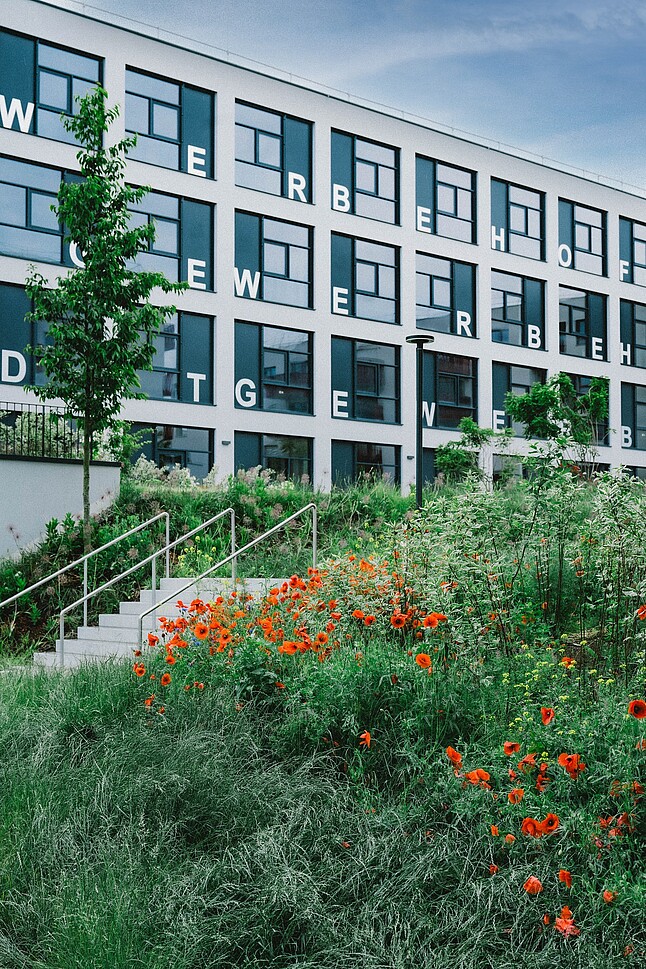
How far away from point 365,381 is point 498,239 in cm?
794

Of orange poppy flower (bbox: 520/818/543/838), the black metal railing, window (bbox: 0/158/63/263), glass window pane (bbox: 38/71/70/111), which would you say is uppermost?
glass window pane (bbox: 38/71/70/111)

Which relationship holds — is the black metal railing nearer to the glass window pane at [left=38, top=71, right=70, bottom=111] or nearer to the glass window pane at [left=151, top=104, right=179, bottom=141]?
the glass window pane at [left=38, top=71, right=70, bottom=111]

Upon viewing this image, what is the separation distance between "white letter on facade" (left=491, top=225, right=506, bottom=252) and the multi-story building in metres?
0.07

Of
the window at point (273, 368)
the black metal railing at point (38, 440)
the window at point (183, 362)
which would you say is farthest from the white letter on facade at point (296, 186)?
the black metal railing at point (38, 440)

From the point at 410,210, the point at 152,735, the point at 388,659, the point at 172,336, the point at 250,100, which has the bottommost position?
the point at 152,735

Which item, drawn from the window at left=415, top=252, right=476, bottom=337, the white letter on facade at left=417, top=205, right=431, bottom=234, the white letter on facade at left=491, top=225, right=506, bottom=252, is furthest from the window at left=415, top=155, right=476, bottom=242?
the window at left=415, top=252, right=476, bottom=337

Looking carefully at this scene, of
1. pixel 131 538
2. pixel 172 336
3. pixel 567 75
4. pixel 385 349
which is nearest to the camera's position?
pixel 567 75

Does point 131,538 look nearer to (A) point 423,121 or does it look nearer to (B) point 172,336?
(B) point 172,336

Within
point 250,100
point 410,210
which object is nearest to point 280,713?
point 250,100

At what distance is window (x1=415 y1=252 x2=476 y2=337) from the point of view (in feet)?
95.8

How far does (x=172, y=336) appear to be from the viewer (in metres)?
23.9

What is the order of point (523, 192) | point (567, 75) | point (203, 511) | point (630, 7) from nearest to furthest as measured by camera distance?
point (630, 7) → point (567, 75) → point (203, 511) → point (523, 192)

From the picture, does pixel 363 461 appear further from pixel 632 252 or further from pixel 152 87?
pixel 632 252

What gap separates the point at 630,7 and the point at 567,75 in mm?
912
